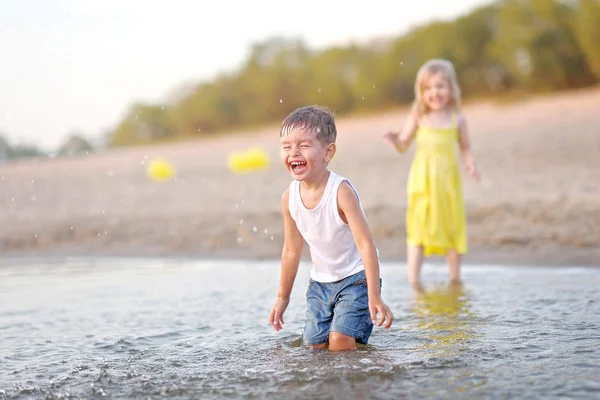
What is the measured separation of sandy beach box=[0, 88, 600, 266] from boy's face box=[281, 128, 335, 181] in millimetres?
3343

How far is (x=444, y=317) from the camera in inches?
167

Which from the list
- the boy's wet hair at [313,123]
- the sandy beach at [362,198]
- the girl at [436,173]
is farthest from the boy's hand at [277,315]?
the sandy beach at [362,198]

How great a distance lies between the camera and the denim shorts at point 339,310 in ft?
11.6

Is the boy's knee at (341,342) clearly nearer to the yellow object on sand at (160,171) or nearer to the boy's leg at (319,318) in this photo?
the boy's leg at (319,318)

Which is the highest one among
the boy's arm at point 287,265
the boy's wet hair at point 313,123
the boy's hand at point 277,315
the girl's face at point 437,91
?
the girl's face at point 437,91

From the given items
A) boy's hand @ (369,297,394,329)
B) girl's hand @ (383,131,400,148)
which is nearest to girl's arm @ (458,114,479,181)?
girl's hand @ (383,131,400,148)

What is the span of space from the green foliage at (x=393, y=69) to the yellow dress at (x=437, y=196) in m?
11.1

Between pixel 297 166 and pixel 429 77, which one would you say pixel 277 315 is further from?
pixel 429 77

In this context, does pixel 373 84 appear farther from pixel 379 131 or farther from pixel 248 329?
pixel 248 329

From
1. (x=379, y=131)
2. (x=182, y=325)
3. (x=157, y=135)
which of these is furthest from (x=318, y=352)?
(x=157, y=135)

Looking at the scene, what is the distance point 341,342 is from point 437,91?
2.71 meters

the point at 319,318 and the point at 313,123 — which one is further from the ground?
the point at 313,123

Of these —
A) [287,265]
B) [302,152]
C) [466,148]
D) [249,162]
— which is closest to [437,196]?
[466,148]

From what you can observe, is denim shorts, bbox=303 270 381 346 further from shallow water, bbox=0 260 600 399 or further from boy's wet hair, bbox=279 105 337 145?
boy's wet hair, bbox=279 105 337 145
